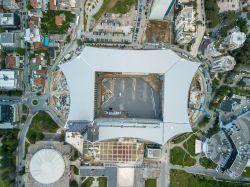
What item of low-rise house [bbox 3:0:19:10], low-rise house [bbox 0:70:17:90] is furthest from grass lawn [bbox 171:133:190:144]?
low-rise house [bbox 3:0:19:10]

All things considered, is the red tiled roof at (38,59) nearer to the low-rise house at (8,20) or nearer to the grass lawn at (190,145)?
the low-rise house at (8,20)

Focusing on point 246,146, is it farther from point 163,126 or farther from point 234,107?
point 163,126

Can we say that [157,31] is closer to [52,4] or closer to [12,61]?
[52,4]

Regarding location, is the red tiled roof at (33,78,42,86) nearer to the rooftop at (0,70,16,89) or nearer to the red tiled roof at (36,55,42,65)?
the red tiled roof at (36,55,42,65)

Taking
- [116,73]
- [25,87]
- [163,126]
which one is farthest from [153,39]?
[25,87]

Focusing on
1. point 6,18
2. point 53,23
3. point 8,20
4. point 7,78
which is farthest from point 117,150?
point 6,18

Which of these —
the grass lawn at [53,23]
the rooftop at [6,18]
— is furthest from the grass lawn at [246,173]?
the rooftop at [6,18]

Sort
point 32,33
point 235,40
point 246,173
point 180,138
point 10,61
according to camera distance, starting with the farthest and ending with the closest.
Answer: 1. point 246,173
2. point 180,138
3. point 10,61
4. point 32,33
5. point 235,40
